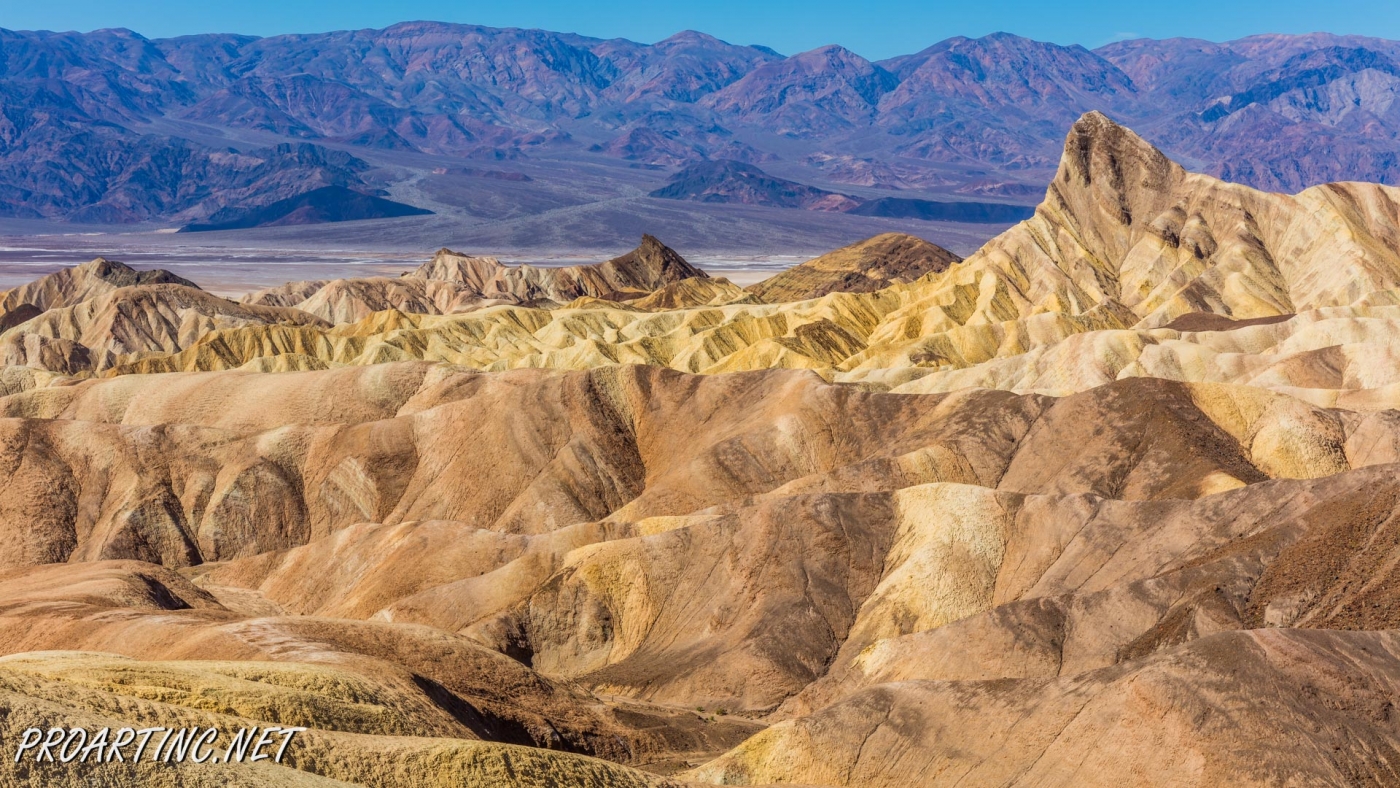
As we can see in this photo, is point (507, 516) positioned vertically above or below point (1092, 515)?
below

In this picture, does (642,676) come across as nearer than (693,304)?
Yes

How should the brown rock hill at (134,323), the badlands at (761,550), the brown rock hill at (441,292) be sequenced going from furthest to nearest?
the brown rock hill at (441,292) → the brown rock hill at (134,323) → the badlands at (761,550)

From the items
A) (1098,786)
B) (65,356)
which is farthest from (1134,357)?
(65,356)

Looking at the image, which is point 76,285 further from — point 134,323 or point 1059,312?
point 1059,312

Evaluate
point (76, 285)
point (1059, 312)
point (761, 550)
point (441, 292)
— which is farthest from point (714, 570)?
point (76, 285)

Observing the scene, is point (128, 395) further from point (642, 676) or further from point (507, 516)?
point (642, 676)

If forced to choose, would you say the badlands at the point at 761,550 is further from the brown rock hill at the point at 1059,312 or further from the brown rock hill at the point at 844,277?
the brown rock hill at the point at 844,277

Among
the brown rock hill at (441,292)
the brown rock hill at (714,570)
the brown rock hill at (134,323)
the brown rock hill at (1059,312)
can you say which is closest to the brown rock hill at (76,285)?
the brown rock hill at (441,292)

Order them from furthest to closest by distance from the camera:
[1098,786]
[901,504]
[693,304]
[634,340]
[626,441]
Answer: [693,304] → [634,340] → [626,441] → [901,504] → [1098,786]

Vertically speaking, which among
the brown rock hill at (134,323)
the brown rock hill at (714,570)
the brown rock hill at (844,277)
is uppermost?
the brown rock hill at (714,570)
